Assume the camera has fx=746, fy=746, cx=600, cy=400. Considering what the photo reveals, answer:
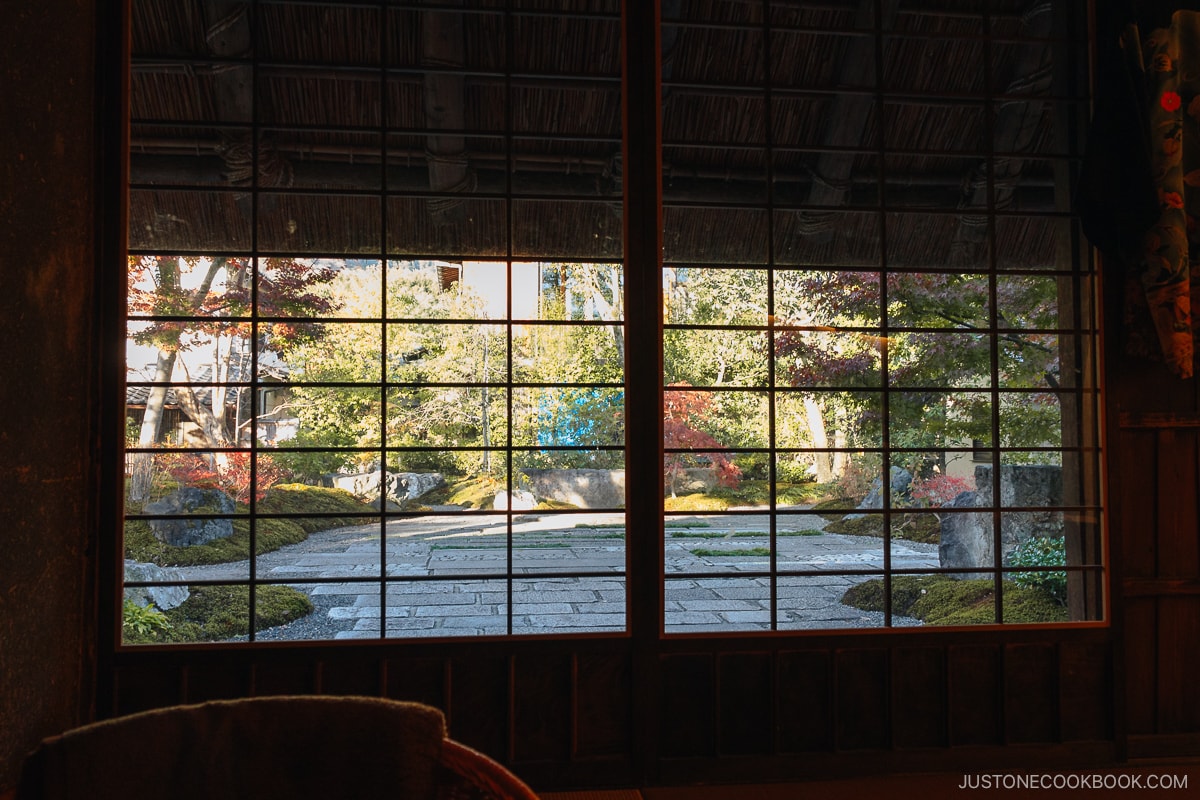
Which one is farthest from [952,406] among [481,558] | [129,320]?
[129,320]

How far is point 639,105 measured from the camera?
2.63 metres

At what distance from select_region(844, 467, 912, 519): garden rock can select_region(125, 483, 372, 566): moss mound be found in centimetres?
180

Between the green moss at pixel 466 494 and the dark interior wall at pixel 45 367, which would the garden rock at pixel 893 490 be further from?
the dark interior wall at pixel 45 367

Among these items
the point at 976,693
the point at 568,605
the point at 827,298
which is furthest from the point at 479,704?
the point at 827,298

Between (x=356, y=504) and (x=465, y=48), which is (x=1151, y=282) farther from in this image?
(x=356, y=504)

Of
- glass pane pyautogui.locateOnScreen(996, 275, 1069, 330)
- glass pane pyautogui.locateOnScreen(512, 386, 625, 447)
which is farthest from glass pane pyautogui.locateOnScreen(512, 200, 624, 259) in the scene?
glass pane pyautogui.locateOnScreen(996, 275, 1069, 330)

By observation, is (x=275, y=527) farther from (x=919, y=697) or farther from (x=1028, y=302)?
(x=1028, y=302)

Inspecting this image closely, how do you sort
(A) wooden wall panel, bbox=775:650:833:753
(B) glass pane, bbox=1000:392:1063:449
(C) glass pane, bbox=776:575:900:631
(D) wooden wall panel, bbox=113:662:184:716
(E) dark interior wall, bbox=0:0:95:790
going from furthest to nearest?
(B) glass pane, bbox=1000:392:1063:449 → (C) glass pane, bbox=776:575:900:631 → (A) wooden wall panel, bbox=775:650:833:753 → (D) wooden wall panel, bbox=113:662:184:716 → (E) dark interior wall, bbox=0:0:95:790

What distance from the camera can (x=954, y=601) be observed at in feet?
9.25

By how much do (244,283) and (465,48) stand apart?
1161 millimetres

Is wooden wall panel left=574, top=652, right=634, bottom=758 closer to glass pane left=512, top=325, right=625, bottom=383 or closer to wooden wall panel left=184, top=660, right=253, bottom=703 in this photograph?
glass pane left=512, top=325, right=625, bottom=383

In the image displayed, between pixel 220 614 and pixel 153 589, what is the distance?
236mm

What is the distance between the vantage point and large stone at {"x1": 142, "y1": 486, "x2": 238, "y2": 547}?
8.38ft

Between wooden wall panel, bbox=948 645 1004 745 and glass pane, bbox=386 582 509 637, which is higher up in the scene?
glass pane, bbox=386 582 509 637
